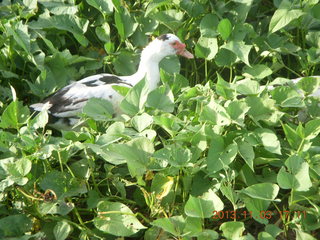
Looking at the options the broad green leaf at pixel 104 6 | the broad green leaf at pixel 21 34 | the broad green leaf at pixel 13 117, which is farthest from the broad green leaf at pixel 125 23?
the broad green leaf at pixel 13 117

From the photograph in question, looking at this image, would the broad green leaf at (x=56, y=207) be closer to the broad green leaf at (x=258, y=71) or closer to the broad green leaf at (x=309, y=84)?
the broad green leaf at (x=309, y=84)

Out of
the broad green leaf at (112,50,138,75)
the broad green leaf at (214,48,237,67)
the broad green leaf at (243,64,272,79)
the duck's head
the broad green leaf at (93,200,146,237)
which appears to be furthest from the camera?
the broad green leaf at (112,50,138,75)

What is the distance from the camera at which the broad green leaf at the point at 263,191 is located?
2.92m

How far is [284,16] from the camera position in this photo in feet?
13.1

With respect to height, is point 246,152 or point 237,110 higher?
point 237,110

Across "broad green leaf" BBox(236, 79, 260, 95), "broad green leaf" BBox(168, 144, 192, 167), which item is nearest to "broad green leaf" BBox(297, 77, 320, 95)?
"broad green leaf" BBox(236, 79, 260, 95)

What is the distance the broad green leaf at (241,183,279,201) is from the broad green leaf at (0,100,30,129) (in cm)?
108

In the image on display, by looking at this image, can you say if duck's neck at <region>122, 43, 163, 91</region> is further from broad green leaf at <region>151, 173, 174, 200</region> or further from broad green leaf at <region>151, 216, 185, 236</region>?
broad green leaf at <region>151, 216, 185, 236</region>

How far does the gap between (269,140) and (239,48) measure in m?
0.87

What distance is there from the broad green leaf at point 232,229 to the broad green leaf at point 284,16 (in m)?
1.42

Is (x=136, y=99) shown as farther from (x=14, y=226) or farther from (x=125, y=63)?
(x=125, y=63)

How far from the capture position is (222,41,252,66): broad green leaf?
12.6 ft

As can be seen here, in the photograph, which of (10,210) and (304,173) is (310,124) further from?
(10,210)
